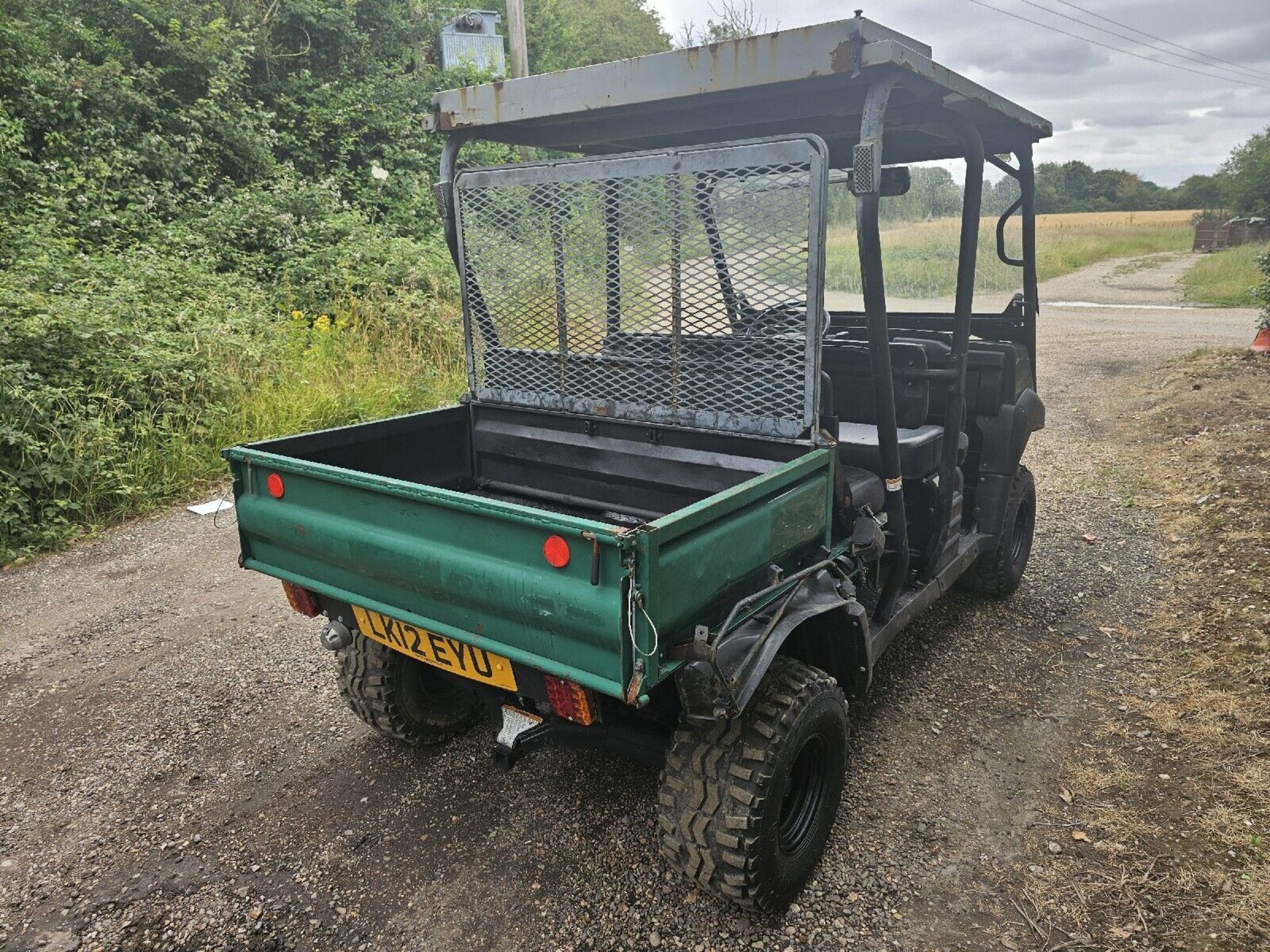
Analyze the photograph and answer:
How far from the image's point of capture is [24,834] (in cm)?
269

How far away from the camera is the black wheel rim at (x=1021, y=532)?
171 inches

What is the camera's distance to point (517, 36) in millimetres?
9008

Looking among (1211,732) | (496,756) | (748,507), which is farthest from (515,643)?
(1211,732)

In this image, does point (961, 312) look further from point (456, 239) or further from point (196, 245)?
point (196, 245)

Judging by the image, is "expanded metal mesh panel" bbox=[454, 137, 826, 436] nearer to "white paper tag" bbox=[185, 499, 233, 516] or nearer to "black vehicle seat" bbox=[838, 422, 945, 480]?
"black vehicle seat" bbox=[838, 422, 945, 480]

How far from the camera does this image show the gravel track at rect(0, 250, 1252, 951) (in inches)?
91.2

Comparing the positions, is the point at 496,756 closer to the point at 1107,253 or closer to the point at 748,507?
the point at 748,507

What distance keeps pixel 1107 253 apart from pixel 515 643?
31.1m

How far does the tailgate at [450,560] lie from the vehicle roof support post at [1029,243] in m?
2.92

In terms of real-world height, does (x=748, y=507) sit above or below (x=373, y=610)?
above

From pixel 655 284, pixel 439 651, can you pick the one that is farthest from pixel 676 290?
pixel 439 651

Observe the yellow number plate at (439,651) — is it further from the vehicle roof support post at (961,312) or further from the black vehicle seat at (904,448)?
the vehicle roof support post at (961,312)

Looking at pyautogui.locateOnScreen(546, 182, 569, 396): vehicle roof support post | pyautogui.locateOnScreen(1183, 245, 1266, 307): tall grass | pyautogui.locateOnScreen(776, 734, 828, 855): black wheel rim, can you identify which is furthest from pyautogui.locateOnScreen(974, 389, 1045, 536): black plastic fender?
pyautogui.locateOnScreen(1183, 245, 1266, 307): tall grass

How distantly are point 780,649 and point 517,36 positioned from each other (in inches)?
337
